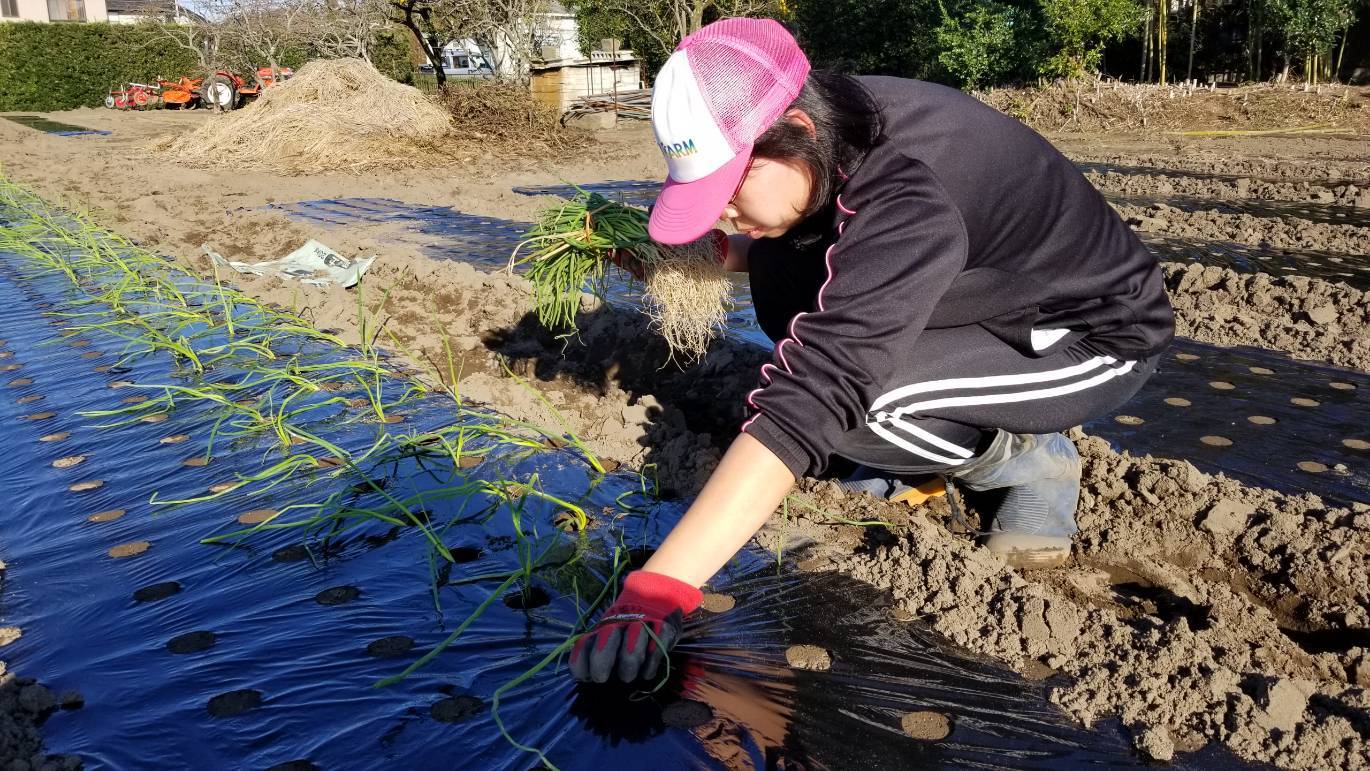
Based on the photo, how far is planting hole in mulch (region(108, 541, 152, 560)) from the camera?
A: 6.89 feet

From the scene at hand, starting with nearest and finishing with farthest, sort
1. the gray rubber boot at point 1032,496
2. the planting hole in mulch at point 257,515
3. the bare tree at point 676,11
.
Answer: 1. the gray rubber boot at point 1032,496
2. the planting hole in mulch at point 257,515
3. the bare tree at point 676,11

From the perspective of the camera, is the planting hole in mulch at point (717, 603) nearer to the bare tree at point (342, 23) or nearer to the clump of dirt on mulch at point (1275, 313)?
the clump of dirt on mulch at point (1275, 313)

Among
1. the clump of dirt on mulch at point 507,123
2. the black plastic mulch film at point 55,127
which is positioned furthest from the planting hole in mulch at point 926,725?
the black plastic mulch film at point 55,127

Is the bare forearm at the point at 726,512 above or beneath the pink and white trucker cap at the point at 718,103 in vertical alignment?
beneath

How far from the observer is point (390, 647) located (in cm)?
176

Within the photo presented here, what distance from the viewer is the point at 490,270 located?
4.89 m

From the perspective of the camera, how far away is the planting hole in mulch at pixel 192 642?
1.75m

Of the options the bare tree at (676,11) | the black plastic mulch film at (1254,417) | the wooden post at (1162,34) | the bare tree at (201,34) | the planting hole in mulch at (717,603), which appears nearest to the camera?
the planting hole in mulch at (717,603)

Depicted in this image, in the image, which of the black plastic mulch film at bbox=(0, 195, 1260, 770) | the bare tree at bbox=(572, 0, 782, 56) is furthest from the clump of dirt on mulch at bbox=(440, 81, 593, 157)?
the black plastic mulch film at bbox=(0, 195, 1260, 770)

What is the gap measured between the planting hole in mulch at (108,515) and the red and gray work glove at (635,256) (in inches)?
52.6

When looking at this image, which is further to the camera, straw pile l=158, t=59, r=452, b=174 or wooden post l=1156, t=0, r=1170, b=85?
wooden post l=1156, t=0, r=1170, b=85

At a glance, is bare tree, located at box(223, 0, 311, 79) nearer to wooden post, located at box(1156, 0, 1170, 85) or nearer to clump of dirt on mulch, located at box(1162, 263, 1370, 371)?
wooden post, located at box(1156, 0, 1170, 85)

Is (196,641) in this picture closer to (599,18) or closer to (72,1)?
(599,18)

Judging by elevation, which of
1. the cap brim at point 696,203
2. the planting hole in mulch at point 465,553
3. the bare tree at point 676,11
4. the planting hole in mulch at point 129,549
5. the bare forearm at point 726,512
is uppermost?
the bare tree at point 676,11
